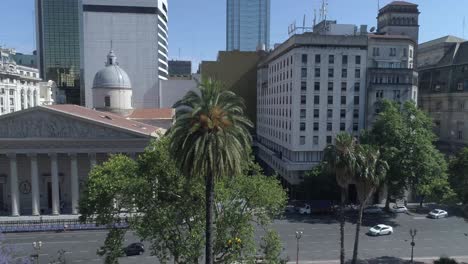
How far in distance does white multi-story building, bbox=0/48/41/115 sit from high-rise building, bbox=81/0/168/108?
18737 millimetres

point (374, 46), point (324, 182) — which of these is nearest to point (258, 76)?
point (374, 46)

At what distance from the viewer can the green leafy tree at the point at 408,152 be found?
53.7 m

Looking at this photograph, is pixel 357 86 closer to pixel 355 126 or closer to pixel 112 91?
pixel 355 126

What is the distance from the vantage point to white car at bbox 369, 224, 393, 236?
48875 mm

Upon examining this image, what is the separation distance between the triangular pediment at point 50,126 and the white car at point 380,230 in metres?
34.4

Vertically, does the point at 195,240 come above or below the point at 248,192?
below

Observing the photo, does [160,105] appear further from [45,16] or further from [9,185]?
[45,16]

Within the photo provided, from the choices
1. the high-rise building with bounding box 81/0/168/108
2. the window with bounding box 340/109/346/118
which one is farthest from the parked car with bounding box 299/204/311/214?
the high-rise building with bounding box 81/0/168/108

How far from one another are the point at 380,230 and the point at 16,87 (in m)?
105

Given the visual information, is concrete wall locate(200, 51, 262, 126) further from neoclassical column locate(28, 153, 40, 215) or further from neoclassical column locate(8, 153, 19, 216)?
neoclassical column locate(8, 153, 19, 216)

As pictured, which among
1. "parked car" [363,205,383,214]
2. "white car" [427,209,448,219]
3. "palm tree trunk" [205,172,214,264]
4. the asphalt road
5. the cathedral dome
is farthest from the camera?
the cathedral dome

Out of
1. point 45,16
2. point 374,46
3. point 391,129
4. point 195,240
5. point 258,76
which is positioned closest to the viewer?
point 195,240

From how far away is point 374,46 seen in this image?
66312 mm

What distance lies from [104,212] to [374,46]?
54.9 m
